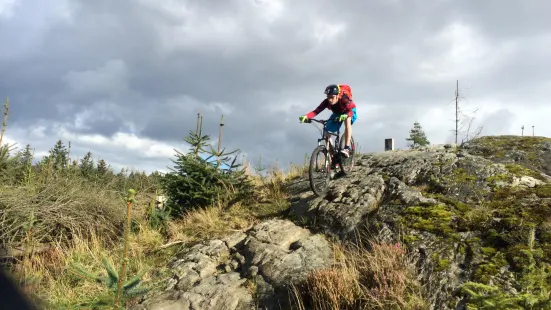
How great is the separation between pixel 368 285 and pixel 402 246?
82cm

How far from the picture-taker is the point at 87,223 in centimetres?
811

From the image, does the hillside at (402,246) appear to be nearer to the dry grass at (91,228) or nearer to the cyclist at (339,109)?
the dry grass at (91,228)

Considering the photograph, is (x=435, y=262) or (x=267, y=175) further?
(x=267, y=175)

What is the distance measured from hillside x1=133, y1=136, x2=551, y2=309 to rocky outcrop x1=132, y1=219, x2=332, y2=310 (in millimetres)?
17

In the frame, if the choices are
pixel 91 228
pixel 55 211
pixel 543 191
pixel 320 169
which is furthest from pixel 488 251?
pixel 55 211

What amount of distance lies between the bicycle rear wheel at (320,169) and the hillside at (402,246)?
0.20m

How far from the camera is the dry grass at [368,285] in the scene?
12.6 feet

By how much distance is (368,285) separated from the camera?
166 inches

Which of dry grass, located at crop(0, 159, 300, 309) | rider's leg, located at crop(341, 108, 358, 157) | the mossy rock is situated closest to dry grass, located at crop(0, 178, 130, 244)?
dry grass, located at crop(0, 159, 300, 309)

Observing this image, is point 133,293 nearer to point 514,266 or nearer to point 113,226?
point 514,266

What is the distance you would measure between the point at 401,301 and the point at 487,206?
2.43 meters

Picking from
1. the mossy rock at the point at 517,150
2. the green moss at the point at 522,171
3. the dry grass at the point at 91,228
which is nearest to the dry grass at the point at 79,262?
the dry grass at the point at 91,228

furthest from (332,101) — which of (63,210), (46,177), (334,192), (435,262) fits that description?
(46,177)

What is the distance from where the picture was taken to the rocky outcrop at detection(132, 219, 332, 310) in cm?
497
